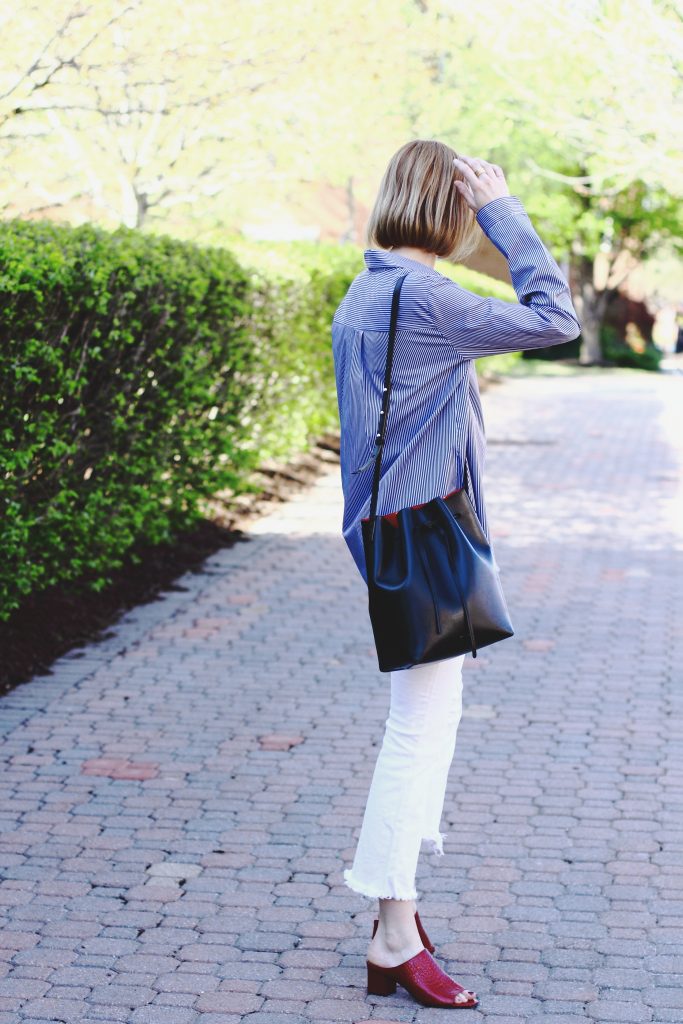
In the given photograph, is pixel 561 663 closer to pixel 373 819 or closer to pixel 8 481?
pixel 8 481

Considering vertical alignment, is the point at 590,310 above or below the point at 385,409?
below

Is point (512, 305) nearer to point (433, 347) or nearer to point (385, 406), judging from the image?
point (433, 347)

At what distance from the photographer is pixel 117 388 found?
7297mm

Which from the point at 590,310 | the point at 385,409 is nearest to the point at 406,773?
the point at 385,409

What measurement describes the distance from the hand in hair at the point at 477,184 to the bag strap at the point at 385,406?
0.28 meters

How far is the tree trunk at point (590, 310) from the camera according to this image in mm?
35656

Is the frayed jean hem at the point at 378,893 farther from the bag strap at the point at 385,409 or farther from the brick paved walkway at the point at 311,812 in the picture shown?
the bag strap at the point at 385,409

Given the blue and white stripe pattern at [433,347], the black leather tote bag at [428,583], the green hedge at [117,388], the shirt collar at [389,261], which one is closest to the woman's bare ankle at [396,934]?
the black leather tote bag at [428,583]

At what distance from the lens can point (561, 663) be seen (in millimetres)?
6820

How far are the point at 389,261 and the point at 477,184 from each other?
0.28m

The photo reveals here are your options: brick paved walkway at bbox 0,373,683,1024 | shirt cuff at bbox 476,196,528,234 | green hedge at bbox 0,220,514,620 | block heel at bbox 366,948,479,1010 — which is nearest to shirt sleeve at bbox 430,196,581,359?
shirt cuff at bbox 476,196,528,234

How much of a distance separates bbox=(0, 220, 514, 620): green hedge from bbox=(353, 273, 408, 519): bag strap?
2.86 meters

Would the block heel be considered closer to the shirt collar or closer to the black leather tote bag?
the black leather tote bag

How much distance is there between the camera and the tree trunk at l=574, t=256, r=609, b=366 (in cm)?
3566
